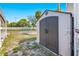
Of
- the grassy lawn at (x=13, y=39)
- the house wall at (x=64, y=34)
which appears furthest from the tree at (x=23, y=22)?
the house wall at (x=64, y=34)

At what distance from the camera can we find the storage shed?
2143 mm

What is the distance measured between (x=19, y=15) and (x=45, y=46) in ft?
1.45

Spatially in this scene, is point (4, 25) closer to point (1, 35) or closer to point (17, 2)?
point (1, 35)

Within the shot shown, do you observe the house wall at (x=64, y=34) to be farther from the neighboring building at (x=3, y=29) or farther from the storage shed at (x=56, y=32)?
the neighboring building at (x=3, y=29)

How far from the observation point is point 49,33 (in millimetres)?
2215

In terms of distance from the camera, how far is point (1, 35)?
223 centimetres

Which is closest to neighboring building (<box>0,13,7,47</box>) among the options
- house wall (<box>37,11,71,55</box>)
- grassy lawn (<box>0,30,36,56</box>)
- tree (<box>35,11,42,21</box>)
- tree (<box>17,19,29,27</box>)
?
grassy lawn (<box>0,30,36,56</box>)

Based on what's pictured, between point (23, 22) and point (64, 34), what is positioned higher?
point (23, 22)

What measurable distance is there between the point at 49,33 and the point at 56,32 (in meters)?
0.08

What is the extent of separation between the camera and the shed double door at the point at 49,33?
2186mm

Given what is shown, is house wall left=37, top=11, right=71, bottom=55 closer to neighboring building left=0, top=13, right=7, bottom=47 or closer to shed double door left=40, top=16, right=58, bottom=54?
shed double door left=40, top=16, right=58, bottom=54

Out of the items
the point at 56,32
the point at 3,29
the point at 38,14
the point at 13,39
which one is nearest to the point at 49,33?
the point at 56,32

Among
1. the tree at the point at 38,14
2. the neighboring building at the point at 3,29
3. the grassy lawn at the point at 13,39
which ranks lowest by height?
the grassy lawn at the point at 13,39

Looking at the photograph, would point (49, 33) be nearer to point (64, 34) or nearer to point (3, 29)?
point (64, 34)
